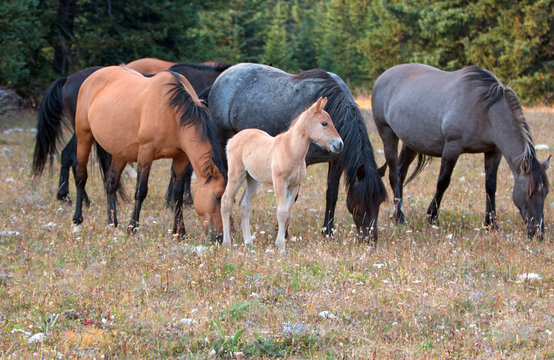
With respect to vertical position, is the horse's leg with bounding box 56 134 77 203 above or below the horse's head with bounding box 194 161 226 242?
below

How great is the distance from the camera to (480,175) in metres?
12.4

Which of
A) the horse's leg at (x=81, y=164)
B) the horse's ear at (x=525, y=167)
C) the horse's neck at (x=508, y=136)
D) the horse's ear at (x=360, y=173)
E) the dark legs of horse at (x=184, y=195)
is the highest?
the horse's neck at (x=508, y=136)

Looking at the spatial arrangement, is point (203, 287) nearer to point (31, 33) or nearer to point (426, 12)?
point (31, 33)

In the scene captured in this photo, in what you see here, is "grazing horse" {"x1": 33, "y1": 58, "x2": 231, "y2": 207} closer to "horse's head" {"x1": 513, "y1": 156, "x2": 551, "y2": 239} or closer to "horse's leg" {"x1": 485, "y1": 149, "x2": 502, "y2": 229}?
"horse's leg" {"x1": 485, "y1": 149, "x2": 502, "y2": 229}

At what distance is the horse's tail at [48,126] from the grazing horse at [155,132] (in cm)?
143

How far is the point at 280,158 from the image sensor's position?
6.54 m

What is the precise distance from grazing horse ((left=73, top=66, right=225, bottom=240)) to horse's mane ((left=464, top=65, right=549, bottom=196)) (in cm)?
360

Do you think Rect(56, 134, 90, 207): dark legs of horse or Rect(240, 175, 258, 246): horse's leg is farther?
Rect(56, 134, 90, 207): dark legs of horse

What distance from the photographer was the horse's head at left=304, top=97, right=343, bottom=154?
20.6 ft

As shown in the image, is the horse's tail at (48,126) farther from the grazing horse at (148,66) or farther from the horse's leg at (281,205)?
the horse's leg at (281,205)

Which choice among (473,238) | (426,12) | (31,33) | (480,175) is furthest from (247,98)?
(426,12)

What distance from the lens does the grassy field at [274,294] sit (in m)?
4.34

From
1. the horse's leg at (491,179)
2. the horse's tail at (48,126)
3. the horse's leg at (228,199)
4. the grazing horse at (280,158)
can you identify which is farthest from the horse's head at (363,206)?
the horse's tail at (48,126)

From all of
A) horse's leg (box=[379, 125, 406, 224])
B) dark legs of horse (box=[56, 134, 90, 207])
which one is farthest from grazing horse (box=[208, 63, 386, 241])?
dark legs of horse (box=[56, 134, 90, 207])
